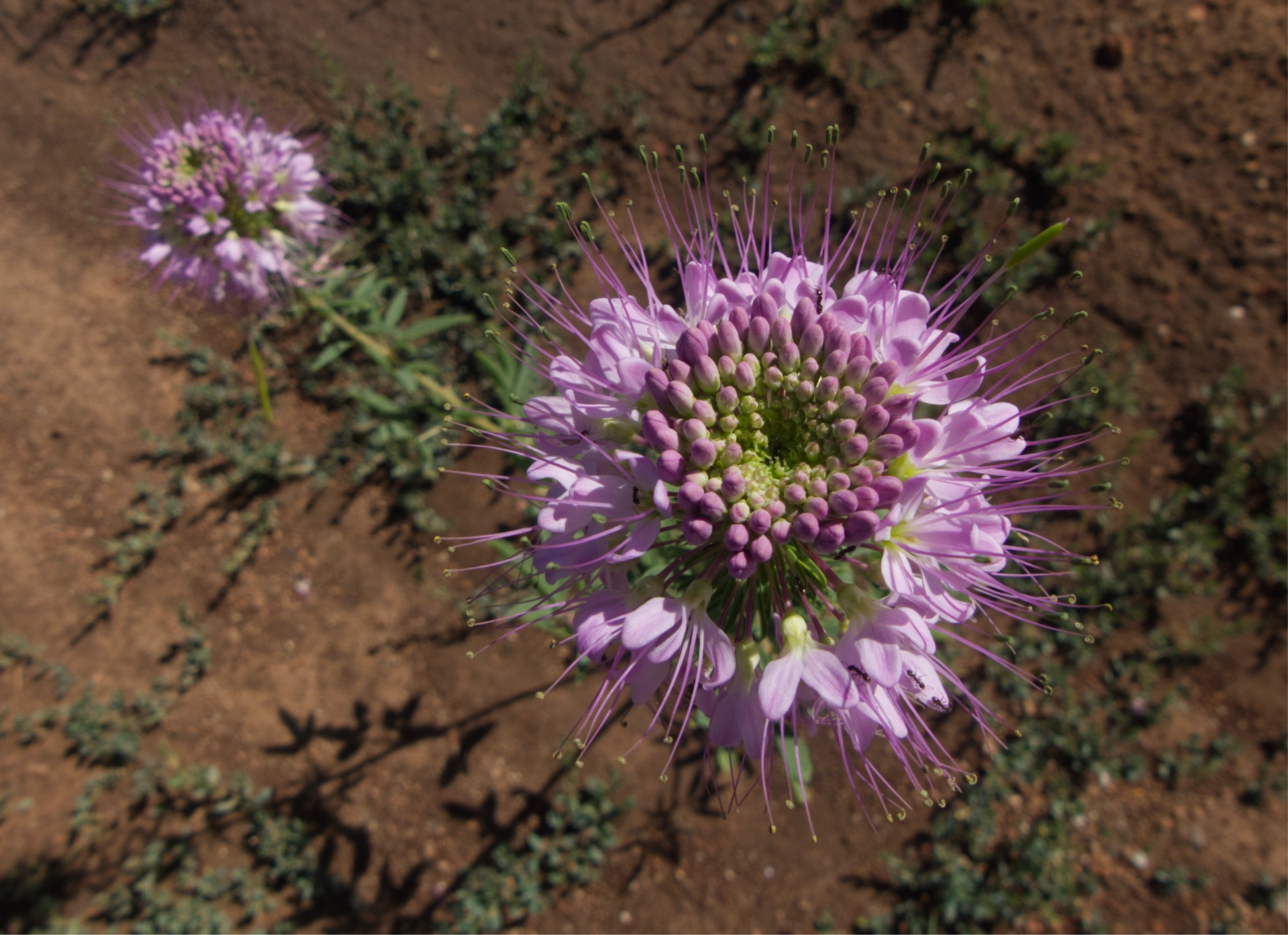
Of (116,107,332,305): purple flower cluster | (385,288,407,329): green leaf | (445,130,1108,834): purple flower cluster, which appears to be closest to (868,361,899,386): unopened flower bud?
(445,130,1108,834): purple flower cluster

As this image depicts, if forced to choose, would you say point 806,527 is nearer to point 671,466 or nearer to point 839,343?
point 671,466

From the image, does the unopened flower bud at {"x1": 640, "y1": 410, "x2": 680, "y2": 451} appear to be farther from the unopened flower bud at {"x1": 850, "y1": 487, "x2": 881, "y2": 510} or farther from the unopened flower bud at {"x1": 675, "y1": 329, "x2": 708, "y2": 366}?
the unopened flower bud at {"x1": 850, "y1": 487, "x2": 881, "y2": 510}

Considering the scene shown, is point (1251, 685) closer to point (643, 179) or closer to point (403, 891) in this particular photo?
point (643, 179)

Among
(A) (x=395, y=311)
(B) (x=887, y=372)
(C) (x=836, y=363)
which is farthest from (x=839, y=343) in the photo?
(A) (x=395, y=311)

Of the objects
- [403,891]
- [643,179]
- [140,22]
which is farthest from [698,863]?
[140,22]

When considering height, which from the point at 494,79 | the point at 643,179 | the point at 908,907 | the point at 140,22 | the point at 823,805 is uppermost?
the point at 140,22
